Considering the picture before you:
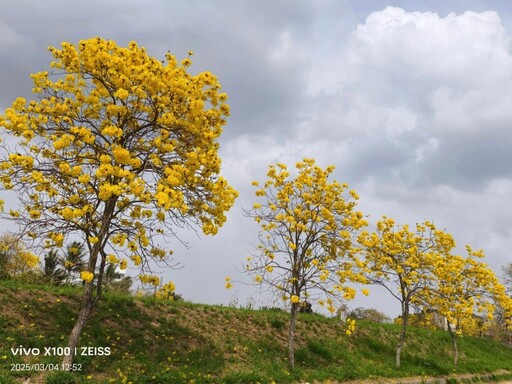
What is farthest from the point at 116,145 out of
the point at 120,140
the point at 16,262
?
the point at 16,262

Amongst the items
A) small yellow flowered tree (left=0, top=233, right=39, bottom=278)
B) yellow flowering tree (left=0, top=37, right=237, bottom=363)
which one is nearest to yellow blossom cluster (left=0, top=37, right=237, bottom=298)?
yellow flowering tree (left=0, top=37, right=237, bottom=363)

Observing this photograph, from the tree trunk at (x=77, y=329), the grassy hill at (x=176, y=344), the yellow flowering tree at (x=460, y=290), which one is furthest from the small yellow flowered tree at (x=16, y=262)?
the yellow flowering tree at (x=460, y=290)

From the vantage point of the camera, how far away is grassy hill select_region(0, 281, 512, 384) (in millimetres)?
9180

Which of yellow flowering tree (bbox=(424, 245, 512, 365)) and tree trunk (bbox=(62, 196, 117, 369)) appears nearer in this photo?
tree trunk (bbox=(62, 196, 117, 369))

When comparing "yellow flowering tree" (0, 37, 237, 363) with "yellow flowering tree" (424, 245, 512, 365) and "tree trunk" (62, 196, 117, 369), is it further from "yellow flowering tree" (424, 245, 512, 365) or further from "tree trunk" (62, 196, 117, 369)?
"yellow flowering tree" (424, 245, 512, 365)

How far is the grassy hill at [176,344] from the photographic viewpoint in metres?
9.18

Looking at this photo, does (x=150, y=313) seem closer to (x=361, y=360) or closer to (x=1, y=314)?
(x=1, y=314)

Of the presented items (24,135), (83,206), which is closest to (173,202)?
(83,206)

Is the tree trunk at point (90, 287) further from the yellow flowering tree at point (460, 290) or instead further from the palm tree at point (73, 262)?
the yellow flowering tree at point (460, 290)

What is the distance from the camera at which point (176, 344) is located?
11.4 m

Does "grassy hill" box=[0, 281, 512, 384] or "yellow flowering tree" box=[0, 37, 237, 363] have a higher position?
"yellow flowering tree" box=[0, 37, 237, 363]

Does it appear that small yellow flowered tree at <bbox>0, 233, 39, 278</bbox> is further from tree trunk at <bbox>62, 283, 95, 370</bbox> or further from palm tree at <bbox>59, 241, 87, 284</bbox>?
tree trunk at <bbox>62, 283, 95, 370</bbox>

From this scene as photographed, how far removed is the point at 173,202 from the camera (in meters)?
8.00

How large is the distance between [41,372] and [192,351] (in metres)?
3.95
